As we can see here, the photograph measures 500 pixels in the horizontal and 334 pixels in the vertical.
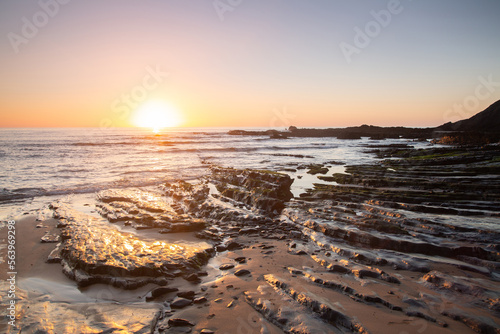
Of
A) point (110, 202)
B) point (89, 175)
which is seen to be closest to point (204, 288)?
point (110, 202)

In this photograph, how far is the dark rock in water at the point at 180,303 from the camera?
19.9ft

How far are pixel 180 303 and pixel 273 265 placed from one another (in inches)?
116

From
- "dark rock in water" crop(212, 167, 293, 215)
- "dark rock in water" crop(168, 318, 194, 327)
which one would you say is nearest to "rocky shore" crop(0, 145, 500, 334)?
"dark rock in water" crop(168, 318, 194, 327)

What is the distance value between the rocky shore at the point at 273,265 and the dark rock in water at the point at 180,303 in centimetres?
4

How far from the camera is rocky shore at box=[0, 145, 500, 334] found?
5438 mm

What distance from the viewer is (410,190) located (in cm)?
1536

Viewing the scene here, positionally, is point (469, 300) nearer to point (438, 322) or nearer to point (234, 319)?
point (438, 322)

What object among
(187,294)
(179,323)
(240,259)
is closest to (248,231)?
(240,259)

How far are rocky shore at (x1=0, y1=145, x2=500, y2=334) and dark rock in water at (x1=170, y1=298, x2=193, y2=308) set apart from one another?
0.04 m

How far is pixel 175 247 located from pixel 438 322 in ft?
24.3

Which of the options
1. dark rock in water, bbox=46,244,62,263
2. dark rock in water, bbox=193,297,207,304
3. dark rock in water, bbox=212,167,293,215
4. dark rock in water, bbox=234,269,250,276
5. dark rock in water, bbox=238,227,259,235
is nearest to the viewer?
dark rock in water, bbox=193,297,207,304

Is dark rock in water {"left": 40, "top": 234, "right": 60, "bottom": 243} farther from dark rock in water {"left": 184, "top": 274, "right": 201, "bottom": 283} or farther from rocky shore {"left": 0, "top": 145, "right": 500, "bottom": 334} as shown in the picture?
dark rock in water {"left": 184, "top": 274, "right": 201, "bottom": 283}

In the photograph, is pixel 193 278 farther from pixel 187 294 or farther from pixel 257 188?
pixel 257 188

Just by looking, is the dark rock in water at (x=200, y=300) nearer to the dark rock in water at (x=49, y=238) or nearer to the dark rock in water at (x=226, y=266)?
the dark rock in water at (x=226, y=266)
